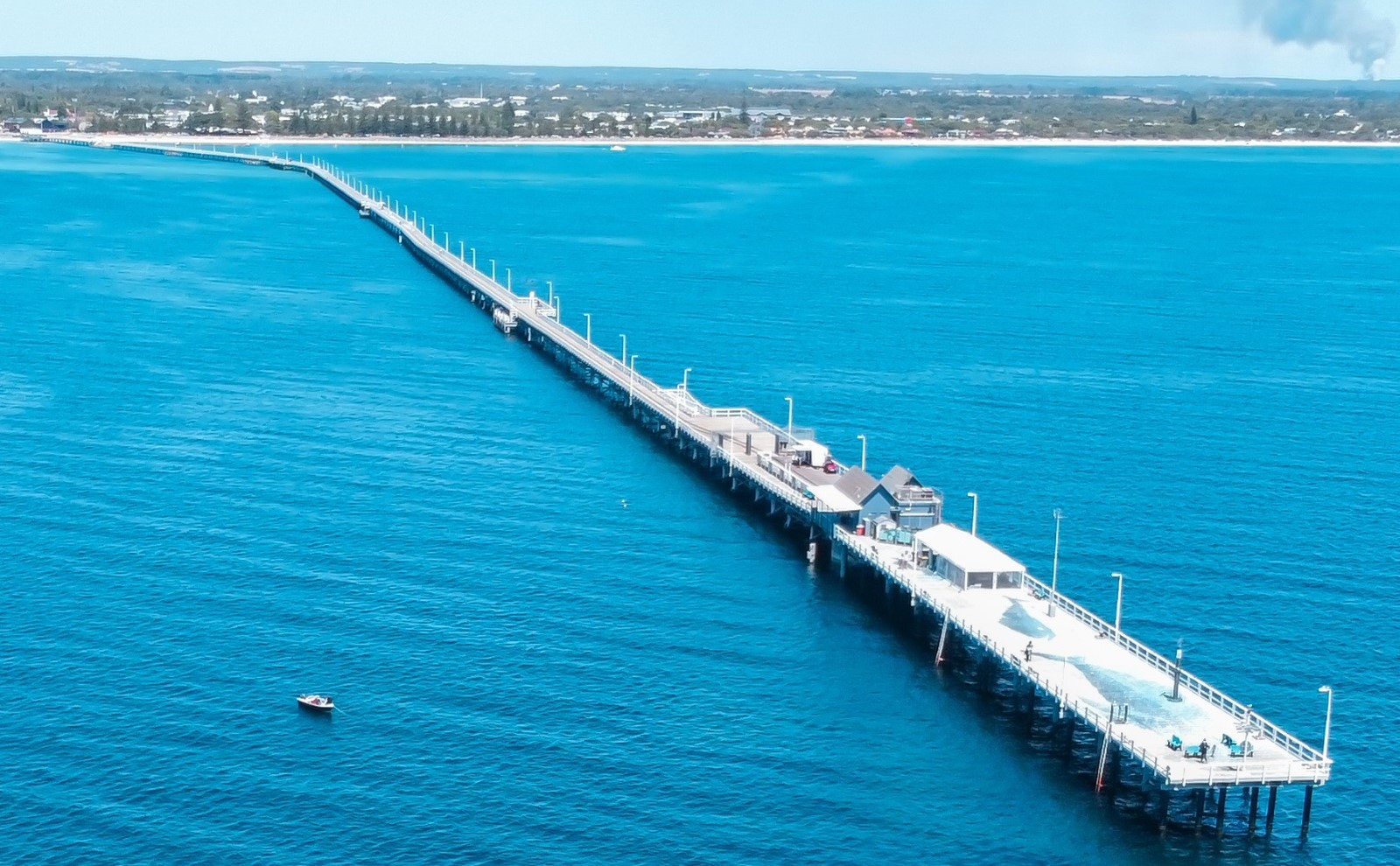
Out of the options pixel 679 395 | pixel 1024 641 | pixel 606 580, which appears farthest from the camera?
pixel 679 395

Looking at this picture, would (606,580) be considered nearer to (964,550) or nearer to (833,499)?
(833,499)

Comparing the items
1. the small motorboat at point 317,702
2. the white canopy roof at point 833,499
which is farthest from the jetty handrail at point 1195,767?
the small motorboat at point 317,702

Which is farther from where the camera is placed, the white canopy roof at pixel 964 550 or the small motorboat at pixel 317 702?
the white canopy roof at pixel 964 550

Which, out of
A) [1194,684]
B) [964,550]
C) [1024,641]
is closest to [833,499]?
[964,550]

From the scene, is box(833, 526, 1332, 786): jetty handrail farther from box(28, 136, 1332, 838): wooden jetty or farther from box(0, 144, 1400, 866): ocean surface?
box(0, 144, 1400, 866): ocean surface

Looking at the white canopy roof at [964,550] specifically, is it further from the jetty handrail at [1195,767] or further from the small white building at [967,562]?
the jetty handrail at [1195,767]

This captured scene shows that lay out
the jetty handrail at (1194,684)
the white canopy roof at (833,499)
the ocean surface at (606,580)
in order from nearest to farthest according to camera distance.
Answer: the ocean surface at (606,580) < the jetty handrail at (1194,684) < the white canopy roof at (833,499)

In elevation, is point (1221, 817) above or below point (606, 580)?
below
